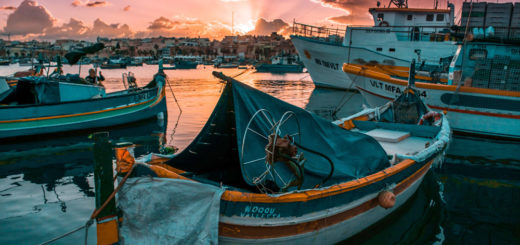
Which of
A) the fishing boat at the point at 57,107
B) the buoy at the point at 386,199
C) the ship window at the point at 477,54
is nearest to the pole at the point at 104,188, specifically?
the buoy at the point at 386,199

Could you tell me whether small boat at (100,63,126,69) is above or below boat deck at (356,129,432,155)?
above

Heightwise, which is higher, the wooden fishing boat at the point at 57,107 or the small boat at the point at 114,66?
the small boat at the point at 114,66

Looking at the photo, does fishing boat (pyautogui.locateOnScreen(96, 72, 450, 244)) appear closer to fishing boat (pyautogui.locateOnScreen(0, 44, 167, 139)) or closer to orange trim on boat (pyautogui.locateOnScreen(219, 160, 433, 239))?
orange trim on boat (pyautogui.locateOnScreen(219, 160, 433, 239))

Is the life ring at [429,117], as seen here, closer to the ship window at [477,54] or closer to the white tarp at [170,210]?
the ship window at [477,54]

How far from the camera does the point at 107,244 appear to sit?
4.56 metres

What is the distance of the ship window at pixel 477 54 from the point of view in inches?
632

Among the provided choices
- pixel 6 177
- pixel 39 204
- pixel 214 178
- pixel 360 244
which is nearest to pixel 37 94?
pixel 6 177

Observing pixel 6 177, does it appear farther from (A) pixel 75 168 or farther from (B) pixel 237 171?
(B) pixel 237 171

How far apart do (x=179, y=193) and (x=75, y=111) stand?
40.8 feet

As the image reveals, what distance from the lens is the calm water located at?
6746mm

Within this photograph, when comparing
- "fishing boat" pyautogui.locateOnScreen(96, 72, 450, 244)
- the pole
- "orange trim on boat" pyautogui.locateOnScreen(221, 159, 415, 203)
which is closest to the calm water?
"fishing boat" pyautogui.locateOnScreen(96, 72, 450, 244)

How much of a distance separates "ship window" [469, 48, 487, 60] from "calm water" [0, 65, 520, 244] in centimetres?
428

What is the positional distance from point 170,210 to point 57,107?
1223cm

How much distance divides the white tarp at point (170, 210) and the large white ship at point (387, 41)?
22.9 m
